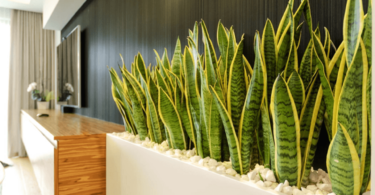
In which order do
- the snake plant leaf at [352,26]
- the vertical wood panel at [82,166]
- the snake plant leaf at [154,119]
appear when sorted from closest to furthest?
1. the snake plant leaf at [352,26]
2. the snake plant leaf at [154,119]
3. the vertical wood panel at [82,166]

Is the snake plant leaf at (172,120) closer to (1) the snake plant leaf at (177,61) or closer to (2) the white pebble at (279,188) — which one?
(1) the snake plant leaf at (177,61)

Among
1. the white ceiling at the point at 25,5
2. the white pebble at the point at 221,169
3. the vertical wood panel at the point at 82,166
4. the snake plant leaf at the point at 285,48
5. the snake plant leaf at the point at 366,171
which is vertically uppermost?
the white ceiling at the point at 25,5

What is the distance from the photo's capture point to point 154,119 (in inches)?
42.5

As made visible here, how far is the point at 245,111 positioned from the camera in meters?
0.69

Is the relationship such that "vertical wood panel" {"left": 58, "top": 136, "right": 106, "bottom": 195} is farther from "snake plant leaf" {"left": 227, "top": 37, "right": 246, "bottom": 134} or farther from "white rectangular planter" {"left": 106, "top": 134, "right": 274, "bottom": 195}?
"snake plant leaf" {"left": 227, "top": 37, "right": 246, "bottom": 134}

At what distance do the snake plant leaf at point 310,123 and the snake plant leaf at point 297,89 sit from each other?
0.02m

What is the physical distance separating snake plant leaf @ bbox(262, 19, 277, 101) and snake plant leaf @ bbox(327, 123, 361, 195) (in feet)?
0.80

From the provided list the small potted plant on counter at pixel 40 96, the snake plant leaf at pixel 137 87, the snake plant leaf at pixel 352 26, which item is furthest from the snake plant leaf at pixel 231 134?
the small potted plant on counter at pixel 40 96

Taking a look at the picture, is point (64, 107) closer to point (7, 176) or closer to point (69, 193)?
point (7, 176)

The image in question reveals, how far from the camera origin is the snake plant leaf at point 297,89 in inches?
22.6

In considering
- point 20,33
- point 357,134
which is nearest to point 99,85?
point 357,134

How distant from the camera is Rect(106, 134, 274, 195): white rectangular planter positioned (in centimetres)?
67

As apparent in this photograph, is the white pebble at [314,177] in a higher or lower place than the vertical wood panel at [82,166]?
higher

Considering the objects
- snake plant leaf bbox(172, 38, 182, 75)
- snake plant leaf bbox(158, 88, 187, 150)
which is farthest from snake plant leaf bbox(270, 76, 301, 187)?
snake plant leaf bbox(172, 38, 182, 75)
